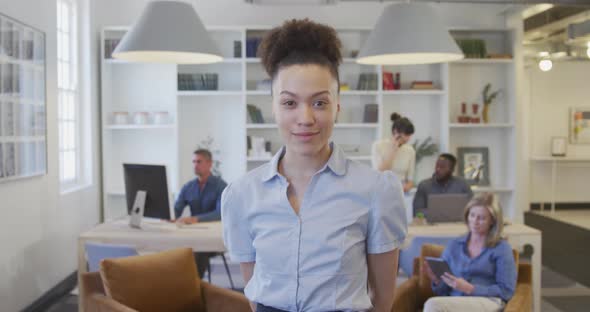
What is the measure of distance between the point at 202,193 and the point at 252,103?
8.63 ft

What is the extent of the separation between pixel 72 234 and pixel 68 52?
1.88m

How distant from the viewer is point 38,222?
207 inches

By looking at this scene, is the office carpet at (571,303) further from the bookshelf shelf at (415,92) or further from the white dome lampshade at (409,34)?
the bookshelf shelf at (415,92)

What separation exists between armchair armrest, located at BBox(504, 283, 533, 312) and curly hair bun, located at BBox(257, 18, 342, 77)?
2409mm

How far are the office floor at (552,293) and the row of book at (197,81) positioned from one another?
2.01 meters

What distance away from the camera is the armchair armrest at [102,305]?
3146mm

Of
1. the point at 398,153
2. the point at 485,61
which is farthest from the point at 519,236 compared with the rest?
the point at 485,61

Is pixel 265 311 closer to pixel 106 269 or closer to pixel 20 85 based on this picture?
pixel 106 269

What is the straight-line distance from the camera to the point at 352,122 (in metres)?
7.80

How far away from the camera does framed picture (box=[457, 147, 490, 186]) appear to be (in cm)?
793

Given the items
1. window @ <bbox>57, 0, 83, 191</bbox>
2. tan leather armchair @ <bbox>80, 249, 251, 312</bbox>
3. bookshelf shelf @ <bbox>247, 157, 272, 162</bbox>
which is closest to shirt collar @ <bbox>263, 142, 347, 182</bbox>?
tan leather armchair @ <bbox>80, 249, 251, 312</bbox>

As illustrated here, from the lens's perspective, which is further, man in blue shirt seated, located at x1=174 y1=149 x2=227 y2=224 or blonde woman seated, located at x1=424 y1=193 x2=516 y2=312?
man in blue shirt seated, located at x1=174 y1=149 x2=227 y2=224

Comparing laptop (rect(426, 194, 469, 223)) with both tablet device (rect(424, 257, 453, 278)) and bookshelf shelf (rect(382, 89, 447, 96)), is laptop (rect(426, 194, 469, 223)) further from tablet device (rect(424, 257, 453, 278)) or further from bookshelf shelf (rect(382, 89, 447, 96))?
bookshelf shelf (rect(382, 89, 447, 96))

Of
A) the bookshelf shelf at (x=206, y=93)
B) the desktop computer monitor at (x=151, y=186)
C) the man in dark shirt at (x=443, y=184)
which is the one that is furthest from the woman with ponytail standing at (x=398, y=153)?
the desktop computer monitor at (x=151, y=186)
